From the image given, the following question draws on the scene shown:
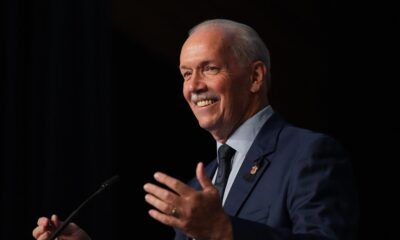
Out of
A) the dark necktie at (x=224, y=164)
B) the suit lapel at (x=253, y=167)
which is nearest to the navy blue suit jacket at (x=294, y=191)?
the suit lapel at (x=253, y=167)

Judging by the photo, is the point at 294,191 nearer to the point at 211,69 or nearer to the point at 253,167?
the point at 253,167

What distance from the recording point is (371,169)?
3432 mm

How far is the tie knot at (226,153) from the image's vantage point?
77.2 inches

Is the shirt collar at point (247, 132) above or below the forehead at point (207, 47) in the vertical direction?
below

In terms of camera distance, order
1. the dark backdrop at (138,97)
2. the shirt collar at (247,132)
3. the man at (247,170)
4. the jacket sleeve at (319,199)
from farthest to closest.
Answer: the dark backdrop at (138,97) < the shirt collar at (247,132) < the jacket sleeve at (319,199) < the man at (247,170)

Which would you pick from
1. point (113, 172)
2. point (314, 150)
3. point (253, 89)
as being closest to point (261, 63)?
point (253, 89)

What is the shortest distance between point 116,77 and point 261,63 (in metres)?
1.67

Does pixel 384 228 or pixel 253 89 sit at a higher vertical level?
pixel 253 89

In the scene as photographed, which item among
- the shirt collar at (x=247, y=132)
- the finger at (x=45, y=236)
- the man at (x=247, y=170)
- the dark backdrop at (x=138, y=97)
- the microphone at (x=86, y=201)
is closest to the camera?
Result: the man at (x=247, y=170)

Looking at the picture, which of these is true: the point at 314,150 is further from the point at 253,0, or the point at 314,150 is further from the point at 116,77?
the point at 253,0

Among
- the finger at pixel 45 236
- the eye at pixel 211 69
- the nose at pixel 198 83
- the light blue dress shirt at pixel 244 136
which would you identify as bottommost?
the finger at pixel 45 236

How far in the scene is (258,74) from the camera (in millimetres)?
2043

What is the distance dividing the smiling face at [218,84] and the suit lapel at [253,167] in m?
0.11

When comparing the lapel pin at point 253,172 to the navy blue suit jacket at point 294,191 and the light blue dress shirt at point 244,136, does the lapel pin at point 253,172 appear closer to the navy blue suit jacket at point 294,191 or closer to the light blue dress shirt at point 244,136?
the navy blue suit jacket at point 294,191
